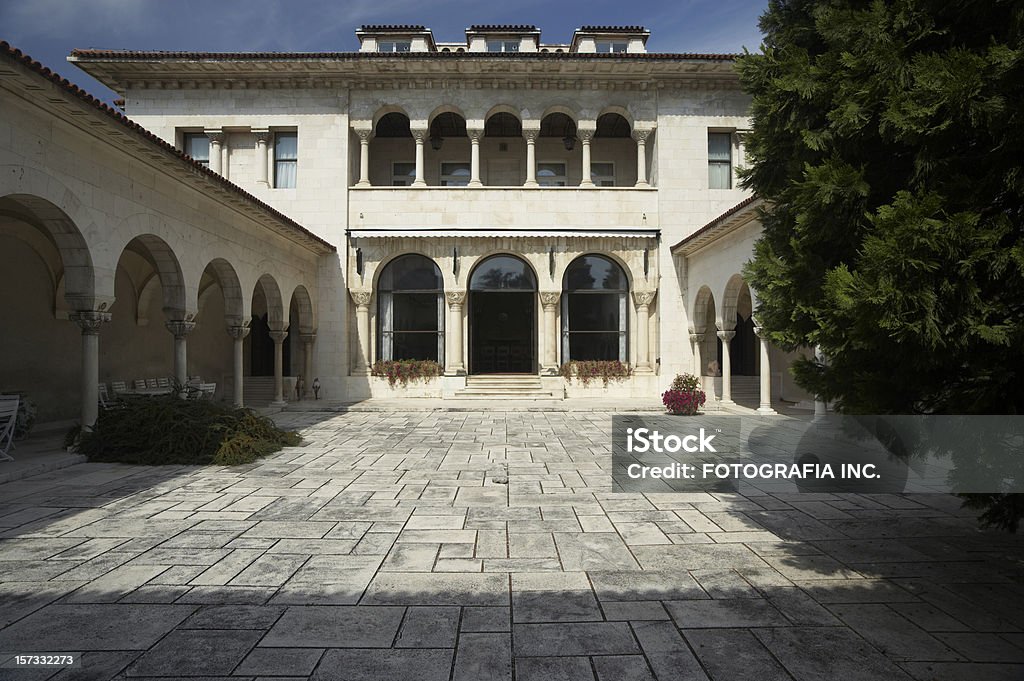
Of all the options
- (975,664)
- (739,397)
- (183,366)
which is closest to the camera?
(975,664)

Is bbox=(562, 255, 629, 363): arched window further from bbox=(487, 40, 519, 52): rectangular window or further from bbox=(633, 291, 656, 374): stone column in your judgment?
bbox=(487, 40, 519, 52): rectangular window

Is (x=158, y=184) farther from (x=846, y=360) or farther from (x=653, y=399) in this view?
(x=653, y=399)

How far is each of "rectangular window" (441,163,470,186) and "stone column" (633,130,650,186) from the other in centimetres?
644

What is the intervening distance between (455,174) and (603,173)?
5.78 meters

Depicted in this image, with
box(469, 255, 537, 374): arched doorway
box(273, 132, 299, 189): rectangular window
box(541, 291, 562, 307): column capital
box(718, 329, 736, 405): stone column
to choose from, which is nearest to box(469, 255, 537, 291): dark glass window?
box(541, 291, 562, 307): column capital

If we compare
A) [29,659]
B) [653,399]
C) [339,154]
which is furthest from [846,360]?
[339,154]

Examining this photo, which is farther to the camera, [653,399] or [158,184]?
[653,399]

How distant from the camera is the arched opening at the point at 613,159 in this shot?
20906 millimetres

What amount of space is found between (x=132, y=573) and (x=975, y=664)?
18.5ft

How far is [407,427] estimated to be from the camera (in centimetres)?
1245

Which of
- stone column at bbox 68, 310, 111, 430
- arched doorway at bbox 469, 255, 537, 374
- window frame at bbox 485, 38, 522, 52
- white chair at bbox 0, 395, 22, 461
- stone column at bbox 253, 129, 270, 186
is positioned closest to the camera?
white chair at bbox 0, 395, 22, 461

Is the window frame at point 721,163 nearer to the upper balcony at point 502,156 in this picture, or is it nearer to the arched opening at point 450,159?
the upper balcony at point 502,156

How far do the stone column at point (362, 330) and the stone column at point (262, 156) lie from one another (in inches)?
194

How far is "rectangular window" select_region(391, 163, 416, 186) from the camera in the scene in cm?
2083
